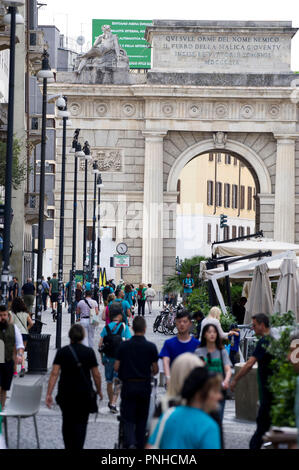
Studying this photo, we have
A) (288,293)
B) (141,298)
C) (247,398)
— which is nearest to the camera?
(247,398)

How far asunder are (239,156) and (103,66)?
7.95 m

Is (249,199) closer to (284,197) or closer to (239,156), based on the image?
(239,156)

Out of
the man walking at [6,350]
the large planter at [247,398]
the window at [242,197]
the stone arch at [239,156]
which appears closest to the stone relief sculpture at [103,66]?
the stone arch at [239,156]

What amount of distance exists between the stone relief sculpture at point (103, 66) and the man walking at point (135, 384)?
1858 inches

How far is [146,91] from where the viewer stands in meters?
58.6

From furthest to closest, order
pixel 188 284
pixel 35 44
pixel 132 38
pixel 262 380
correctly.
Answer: pixel 132 38, pixel 35 44, pixel 188 284, pixel 262 380

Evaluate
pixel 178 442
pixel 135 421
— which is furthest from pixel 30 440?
pixel 178 442

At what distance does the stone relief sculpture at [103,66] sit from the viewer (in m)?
59.8

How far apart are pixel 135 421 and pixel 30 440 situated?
2250mm

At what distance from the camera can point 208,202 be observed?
96312 millimetres

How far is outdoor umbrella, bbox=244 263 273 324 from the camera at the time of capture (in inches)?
1055

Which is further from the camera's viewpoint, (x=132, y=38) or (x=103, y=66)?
(x=132, y=38)

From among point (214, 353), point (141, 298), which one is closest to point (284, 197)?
point (141, 298)

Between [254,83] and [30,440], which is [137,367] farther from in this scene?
[254,83]
